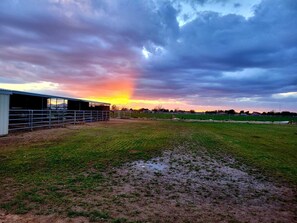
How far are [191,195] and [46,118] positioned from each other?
17161 mm

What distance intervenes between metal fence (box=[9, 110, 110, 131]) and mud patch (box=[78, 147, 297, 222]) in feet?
38.4

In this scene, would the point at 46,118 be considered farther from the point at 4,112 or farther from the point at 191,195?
the point at 191,195

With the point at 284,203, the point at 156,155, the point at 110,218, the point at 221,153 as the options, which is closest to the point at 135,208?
the point at 110,218

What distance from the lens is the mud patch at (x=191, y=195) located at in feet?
13.8

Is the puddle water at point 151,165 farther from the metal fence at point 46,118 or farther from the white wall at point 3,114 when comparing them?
the metal fence at point 46,118

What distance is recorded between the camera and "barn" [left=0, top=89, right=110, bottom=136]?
47.2 feet

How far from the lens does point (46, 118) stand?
1992cm

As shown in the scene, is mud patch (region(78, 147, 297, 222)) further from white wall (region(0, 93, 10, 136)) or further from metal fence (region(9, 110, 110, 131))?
metal fence (region(9, 110, 110, 131))

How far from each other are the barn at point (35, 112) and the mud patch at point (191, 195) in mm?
10012

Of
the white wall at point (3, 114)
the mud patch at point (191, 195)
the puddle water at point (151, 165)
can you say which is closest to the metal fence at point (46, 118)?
the white wall at point (3, 114)

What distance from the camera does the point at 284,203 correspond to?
195 inches

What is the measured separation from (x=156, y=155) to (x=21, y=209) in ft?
19.7

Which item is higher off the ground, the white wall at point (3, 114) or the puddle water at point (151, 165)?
the white wall at point (3, 114)

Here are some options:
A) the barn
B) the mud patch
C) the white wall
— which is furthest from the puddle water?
the barn
